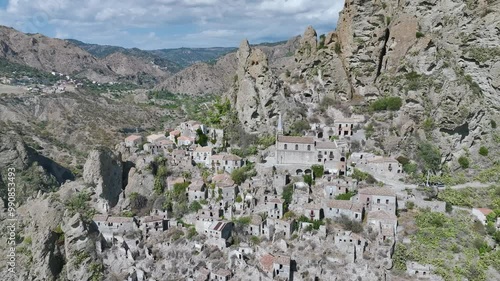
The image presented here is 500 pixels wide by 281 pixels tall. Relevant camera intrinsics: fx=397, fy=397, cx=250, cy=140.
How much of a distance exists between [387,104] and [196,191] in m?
31.7

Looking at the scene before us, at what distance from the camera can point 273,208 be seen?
4872 cm

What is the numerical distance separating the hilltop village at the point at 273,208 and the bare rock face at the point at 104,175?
53 cm

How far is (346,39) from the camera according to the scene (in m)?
67.6

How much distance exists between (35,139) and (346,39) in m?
91.7

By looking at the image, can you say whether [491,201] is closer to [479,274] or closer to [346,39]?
[479,274]

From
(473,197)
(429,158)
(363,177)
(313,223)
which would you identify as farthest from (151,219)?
(473,197)

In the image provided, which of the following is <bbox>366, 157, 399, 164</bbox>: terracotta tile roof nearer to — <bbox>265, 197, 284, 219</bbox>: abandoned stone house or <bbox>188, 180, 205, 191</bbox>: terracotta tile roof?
<bbox>265, 197, 284, 219</bbox>: abandoned stone house

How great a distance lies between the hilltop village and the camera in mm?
44312

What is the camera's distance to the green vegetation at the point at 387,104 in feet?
198

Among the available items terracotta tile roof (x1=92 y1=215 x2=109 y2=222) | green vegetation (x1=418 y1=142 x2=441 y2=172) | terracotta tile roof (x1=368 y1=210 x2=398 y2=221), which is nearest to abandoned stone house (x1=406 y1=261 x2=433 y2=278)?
terracotta tile roof (x1=368 y1=210 x2=398 y2=221)

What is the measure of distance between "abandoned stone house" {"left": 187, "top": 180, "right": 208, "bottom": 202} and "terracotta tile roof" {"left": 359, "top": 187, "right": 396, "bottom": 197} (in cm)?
2045

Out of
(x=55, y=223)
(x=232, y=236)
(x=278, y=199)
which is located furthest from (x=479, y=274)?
(x=55, y=223)

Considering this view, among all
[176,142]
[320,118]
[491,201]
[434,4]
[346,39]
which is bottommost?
[491,201]

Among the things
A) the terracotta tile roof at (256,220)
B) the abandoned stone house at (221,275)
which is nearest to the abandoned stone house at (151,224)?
the abandoned stone house at (221,275)
